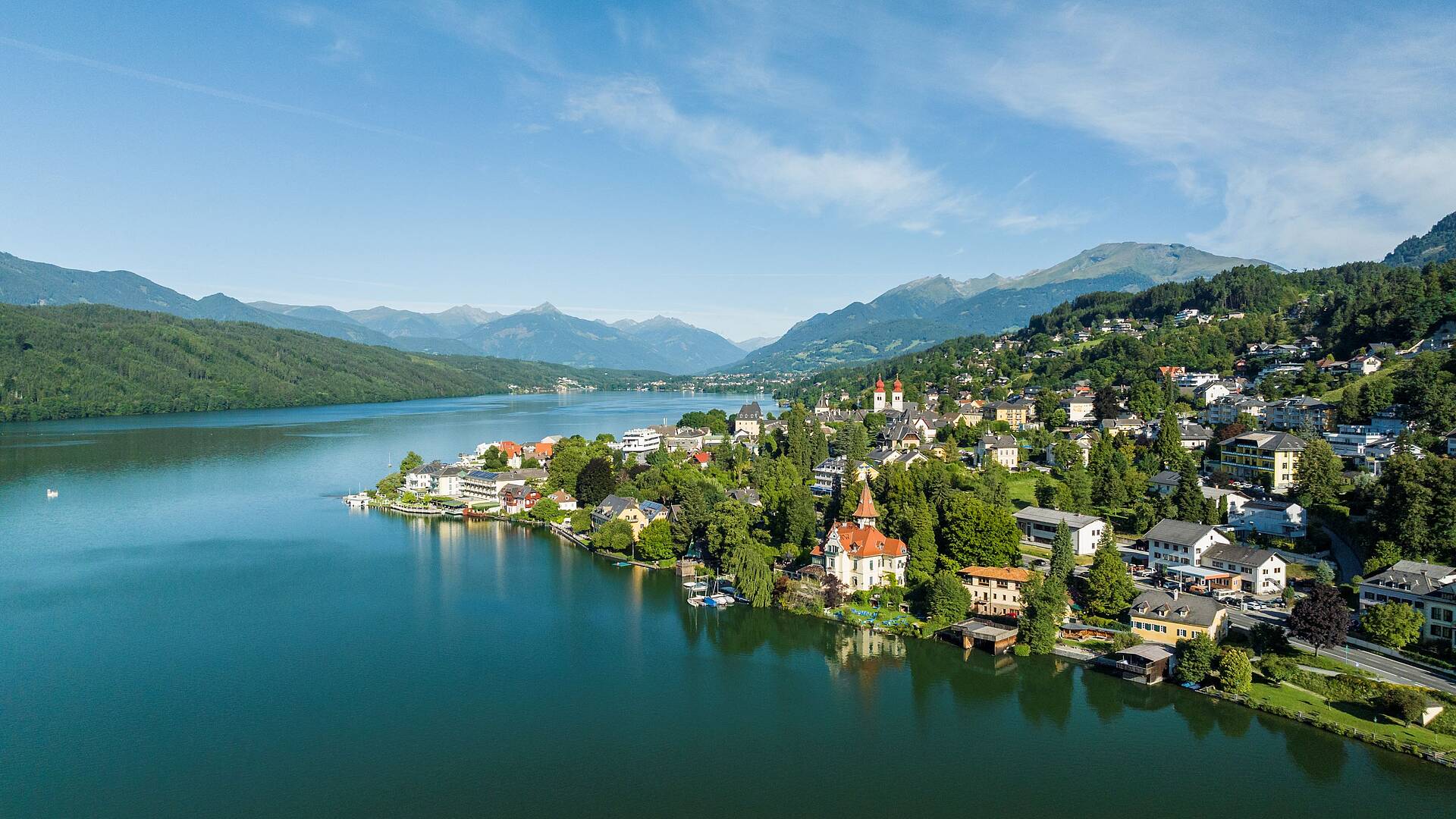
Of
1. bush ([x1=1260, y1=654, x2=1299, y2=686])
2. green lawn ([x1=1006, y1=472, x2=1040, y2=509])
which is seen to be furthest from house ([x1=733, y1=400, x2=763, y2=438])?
bush ([x1=1260, y1=654, x2=1299, y2=686])

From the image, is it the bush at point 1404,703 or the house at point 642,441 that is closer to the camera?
the bush at point 1404,703

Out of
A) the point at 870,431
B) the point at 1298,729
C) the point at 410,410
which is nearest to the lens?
the point at 1298,729

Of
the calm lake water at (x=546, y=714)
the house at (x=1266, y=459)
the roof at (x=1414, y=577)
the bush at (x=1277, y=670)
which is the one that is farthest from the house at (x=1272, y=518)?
the calm lake water at (x=546, y=714)

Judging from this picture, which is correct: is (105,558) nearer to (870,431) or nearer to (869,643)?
(869,643)

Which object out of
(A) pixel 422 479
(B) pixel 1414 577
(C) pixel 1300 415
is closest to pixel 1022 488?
(C) pixel 1300 415

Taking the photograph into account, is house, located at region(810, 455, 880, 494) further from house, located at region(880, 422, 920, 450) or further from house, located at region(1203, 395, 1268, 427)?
house, located at region(1203, 395, 1268, 427)

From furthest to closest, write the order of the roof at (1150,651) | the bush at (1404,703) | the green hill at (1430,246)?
the green hill at (1430,246) < the roof at (1150,651) < the bush at (1404,703)

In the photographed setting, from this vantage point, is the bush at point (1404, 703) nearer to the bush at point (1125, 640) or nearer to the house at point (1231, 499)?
the bush at point (1125, 640)

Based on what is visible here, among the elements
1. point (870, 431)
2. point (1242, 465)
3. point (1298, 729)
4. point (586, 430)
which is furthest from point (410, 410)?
point (1298, 729)
